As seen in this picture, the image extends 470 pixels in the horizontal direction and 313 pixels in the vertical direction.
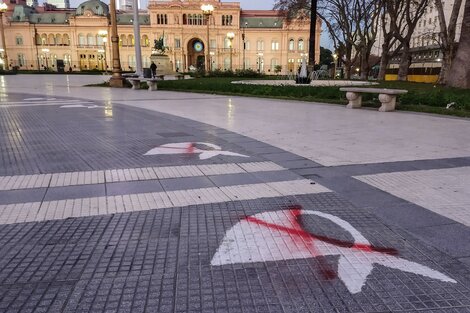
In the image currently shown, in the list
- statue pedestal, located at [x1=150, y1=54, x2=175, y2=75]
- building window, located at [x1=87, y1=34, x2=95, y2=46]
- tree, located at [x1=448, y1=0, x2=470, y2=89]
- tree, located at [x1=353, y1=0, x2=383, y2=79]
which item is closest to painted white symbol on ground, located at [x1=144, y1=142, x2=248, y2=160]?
tree, located at [x1=448, y1=0, x2=470, y2=89]

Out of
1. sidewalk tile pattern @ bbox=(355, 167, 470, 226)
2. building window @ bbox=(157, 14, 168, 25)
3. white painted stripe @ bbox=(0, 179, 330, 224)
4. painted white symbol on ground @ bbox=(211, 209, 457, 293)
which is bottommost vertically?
painted white symbol on ground @ bbox=(211, 209, 457, 293)

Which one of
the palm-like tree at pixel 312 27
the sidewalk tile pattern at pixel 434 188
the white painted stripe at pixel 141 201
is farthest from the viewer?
the palm-like tree at pixel 312 27

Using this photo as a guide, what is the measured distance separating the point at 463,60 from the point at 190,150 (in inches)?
591

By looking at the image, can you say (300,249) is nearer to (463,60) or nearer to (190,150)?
(190,150)

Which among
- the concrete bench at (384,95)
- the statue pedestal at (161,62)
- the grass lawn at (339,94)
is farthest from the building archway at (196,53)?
the concrete bench at (384,95)

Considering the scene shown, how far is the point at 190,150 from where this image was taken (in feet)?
23.1

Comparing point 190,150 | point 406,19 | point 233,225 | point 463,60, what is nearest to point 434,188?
point 233,225

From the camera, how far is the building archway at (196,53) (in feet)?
306

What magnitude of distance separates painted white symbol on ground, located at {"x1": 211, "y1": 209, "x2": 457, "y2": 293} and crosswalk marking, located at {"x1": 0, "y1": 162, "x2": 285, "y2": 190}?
74.1 inches

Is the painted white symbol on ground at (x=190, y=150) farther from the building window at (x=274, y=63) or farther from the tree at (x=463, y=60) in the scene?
the building window at (x=274, y=63)

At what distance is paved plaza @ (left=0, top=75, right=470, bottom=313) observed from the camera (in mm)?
2732

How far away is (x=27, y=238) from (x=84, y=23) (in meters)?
96.6

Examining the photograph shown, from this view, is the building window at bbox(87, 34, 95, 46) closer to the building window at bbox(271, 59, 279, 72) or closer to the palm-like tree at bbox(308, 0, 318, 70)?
the building window at bbox(271, 59, 279, 72)

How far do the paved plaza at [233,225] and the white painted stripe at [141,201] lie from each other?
0.02 metres
